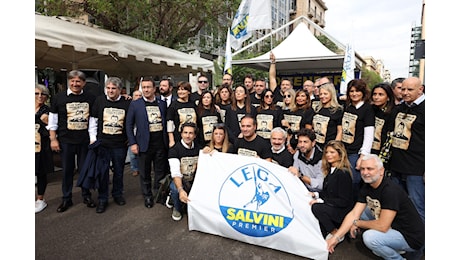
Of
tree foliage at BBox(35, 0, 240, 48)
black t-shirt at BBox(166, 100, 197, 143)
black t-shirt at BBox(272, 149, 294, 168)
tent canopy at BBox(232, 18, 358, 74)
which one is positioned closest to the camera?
black t-shirt at BBox(272, 149, 294, 168)

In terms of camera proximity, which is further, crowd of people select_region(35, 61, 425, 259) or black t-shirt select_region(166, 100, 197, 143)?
black t-shirt select_region(166, 100, 197, 143)

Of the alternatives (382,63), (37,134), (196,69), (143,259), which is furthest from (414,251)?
(382,63)

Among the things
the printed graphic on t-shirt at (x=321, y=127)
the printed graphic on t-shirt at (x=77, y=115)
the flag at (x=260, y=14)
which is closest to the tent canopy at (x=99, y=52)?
the printed graphic on t-shirt at (x=77, y=115)

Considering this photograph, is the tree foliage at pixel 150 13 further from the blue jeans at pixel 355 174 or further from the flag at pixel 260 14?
the blue jeans at pixel 355 174

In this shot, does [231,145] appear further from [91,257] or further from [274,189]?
[91,257]

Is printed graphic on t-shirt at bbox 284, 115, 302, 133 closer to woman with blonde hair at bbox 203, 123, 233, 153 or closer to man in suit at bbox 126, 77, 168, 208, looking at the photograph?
woman with blonde hair at bbox 203, 123, 233, 153

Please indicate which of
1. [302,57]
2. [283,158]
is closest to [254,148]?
[283,158]

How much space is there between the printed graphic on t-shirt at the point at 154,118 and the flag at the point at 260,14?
11.4 feet

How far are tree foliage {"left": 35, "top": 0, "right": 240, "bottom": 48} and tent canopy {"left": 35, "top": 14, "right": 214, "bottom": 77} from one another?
1257 mm

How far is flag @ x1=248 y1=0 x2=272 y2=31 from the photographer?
257 inches

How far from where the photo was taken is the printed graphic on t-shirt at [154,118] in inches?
163

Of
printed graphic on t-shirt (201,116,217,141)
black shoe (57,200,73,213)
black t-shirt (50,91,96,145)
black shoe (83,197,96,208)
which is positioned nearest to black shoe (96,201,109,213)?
black shoe (83,197,96,208)

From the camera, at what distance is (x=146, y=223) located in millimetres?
3740

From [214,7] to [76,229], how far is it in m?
Answer: 7.44
